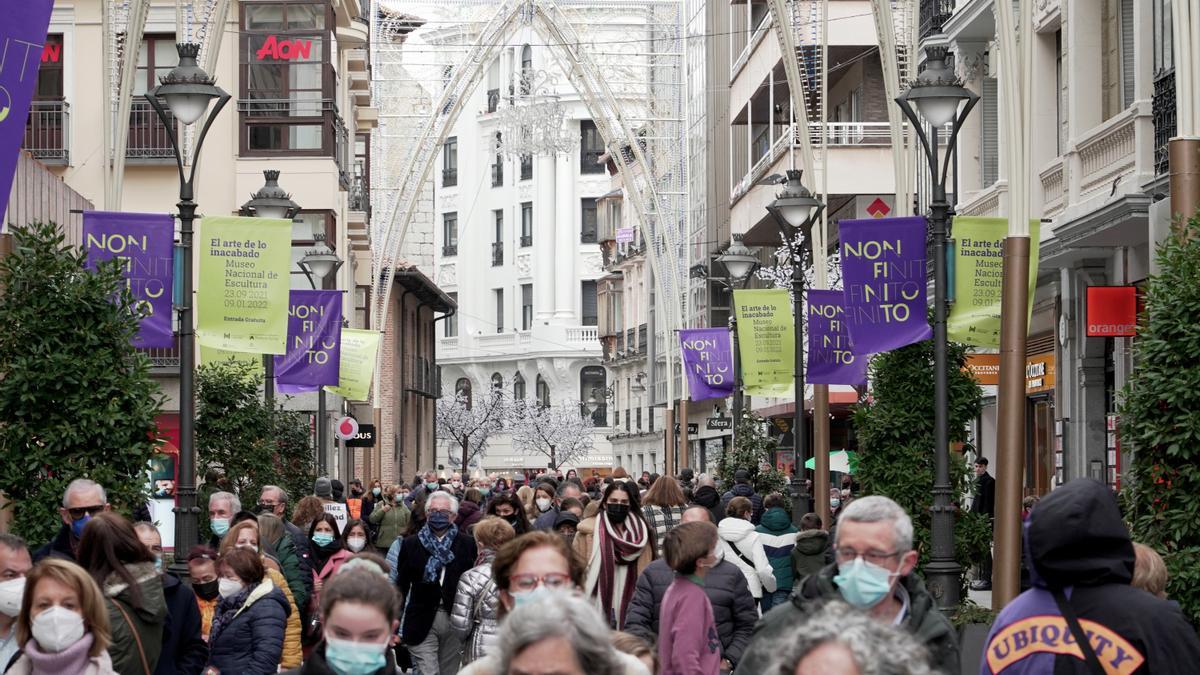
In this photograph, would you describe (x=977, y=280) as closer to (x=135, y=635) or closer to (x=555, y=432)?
(x=135, y=635)

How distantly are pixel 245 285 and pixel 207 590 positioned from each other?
9.38 metres

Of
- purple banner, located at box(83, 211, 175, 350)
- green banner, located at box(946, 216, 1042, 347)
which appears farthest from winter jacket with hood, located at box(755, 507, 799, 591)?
purple banner, located at box(83, 211, 175, 350)

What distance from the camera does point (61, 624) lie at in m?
7.57

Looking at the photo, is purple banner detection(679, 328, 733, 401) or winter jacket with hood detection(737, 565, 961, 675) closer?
winter jacket with hood detection(737, 565, 961, 675)

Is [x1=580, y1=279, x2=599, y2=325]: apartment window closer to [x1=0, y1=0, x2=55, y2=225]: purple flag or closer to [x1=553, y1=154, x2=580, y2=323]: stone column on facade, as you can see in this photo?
[x1=553, y1=154, x2=580, y2=323]: stone column on facade

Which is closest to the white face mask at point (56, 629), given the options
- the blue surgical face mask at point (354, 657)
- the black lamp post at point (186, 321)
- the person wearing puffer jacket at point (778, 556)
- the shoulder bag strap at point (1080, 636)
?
the blue surgical face mask at point (354, 657)

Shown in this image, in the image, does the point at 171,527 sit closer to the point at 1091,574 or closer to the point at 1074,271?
the point at 1074,271

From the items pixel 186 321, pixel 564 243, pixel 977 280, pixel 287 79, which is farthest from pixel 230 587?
pixel 564 243

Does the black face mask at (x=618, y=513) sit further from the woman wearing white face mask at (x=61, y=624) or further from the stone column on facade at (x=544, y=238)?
the stone column on facade at (x=544, y=238)

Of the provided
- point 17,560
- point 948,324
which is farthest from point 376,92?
point 17,560

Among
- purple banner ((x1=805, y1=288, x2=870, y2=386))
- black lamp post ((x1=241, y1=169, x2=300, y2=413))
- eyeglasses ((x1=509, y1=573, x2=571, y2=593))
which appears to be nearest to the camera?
eyeglasses ((x1=509, y1=573, x2=571, y2=593))

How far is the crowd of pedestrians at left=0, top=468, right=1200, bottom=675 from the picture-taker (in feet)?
15.2

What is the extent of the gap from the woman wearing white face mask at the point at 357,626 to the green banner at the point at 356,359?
2481 cm

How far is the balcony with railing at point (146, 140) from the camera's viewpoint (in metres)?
39.8
